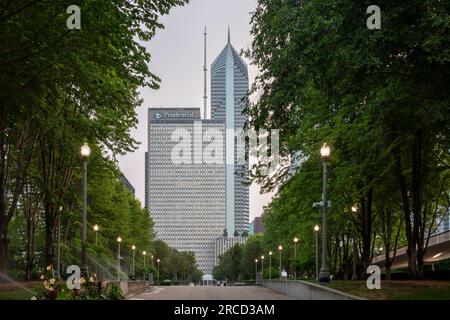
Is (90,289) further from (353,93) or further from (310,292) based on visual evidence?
(353,93)

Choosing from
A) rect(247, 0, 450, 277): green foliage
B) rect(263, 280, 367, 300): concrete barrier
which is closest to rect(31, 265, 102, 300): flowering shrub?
rect(263, 280, 367, 300): concrete barrier

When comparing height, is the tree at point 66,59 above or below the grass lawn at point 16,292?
above

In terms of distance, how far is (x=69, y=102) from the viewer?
1307 inches

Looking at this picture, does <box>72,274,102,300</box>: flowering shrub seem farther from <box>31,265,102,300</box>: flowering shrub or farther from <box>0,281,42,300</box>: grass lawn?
<box>0,281,42,300</box>: grass lawn

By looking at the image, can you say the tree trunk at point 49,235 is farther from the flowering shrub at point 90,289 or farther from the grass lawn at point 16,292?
the flowering shrub at point 90,289

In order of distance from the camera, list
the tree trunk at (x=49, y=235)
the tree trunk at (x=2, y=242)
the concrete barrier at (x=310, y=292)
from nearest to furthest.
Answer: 1. the concrete barrier at (x=310, y=292)
2. the tree trunk at (x=2, y=242)
3. the tree trunk at (x=49, y=235)

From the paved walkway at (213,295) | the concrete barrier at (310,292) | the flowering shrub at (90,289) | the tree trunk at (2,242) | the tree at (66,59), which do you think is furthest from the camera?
the paved walkway at (213,295)

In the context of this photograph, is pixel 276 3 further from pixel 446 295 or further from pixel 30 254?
pixel 30 254

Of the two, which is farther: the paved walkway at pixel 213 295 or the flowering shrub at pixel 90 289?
the paved walkway at pixel 213 295

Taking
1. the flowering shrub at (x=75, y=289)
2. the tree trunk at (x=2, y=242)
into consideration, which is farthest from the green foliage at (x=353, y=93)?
the tree trunk at (x=2, y=242)

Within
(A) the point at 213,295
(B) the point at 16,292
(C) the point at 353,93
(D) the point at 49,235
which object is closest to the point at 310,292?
(A) the point at 213,295

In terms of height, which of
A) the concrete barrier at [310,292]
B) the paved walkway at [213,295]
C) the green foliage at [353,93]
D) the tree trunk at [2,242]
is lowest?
the paved walkway at [213,295]

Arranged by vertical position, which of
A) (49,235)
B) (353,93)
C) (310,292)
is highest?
(353,93)
